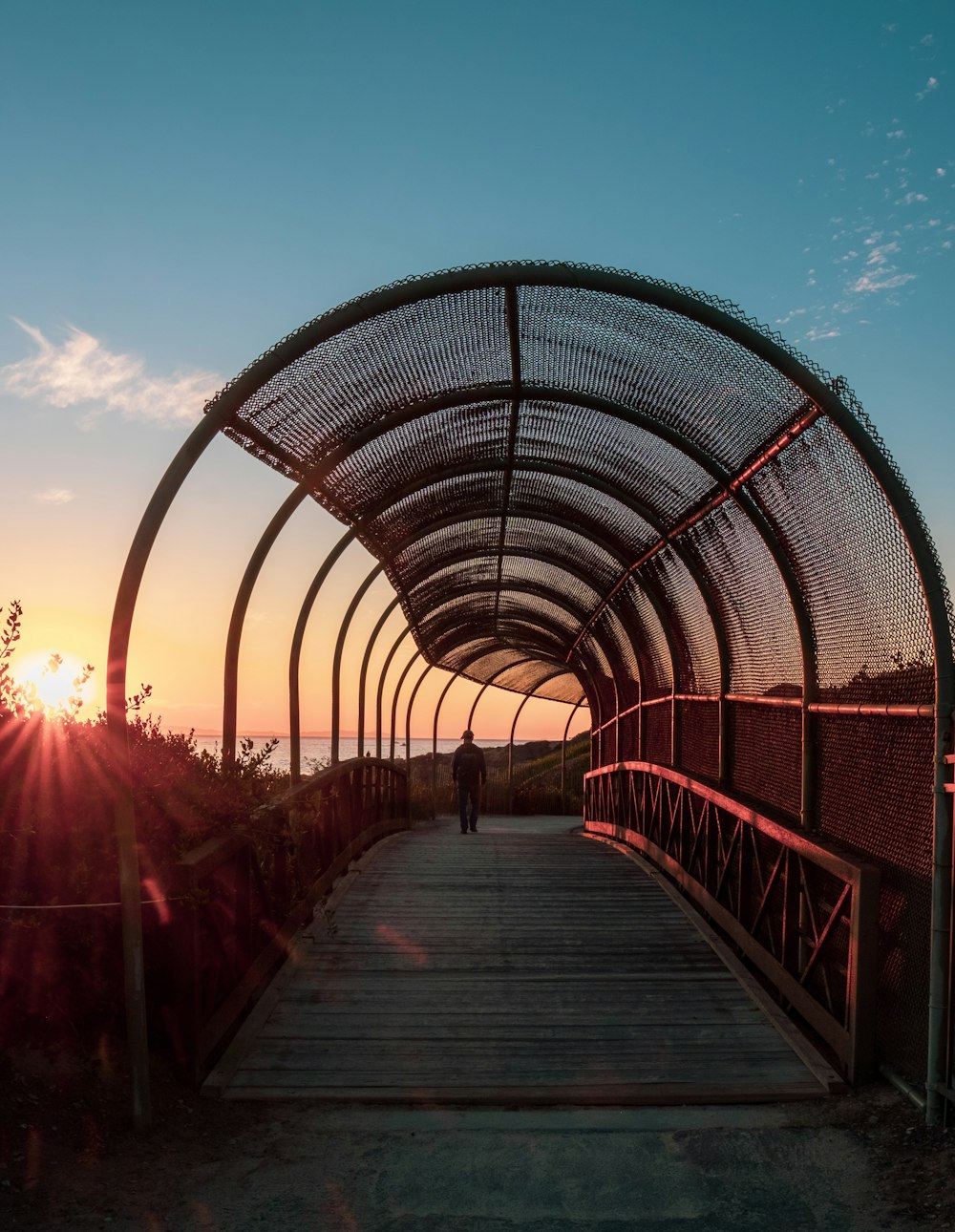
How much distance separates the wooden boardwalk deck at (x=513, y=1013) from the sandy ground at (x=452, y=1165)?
18 centimetres

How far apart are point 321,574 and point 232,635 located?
69.9 inches

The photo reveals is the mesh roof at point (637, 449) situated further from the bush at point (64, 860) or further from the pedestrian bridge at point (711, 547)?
the bush at point (64, 860)

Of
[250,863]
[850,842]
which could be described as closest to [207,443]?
[250,863]

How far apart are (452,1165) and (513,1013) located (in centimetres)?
176

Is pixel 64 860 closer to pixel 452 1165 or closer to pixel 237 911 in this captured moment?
pixel 237 911

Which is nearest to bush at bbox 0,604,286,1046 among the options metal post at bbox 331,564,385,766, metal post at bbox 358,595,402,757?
metal post at bbox 331,564,385,766

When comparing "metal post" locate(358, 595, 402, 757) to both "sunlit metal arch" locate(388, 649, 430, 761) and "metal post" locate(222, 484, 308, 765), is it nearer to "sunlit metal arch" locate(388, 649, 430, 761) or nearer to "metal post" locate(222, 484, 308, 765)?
"sunlit metal arch" locate(388, 649, 430, 761)

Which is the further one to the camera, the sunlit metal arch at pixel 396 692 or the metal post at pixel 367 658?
the sunlit metal arch at pixel 396 692

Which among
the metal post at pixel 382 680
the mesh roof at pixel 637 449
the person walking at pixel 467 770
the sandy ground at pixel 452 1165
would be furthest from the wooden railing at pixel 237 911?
the person walking at pixel 467 770

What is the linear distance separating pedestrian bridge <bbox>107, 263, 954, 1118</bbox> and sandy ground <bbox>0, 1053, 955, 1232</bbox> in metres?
0.37

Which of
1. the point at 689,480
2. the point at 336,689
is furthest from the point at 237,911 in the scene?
the point at 689,480

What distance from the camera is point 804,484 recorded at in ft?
18.7

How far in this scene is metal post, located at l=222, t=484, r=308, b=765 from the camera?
5.91 meters

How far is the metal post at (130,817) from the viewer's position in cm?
408
